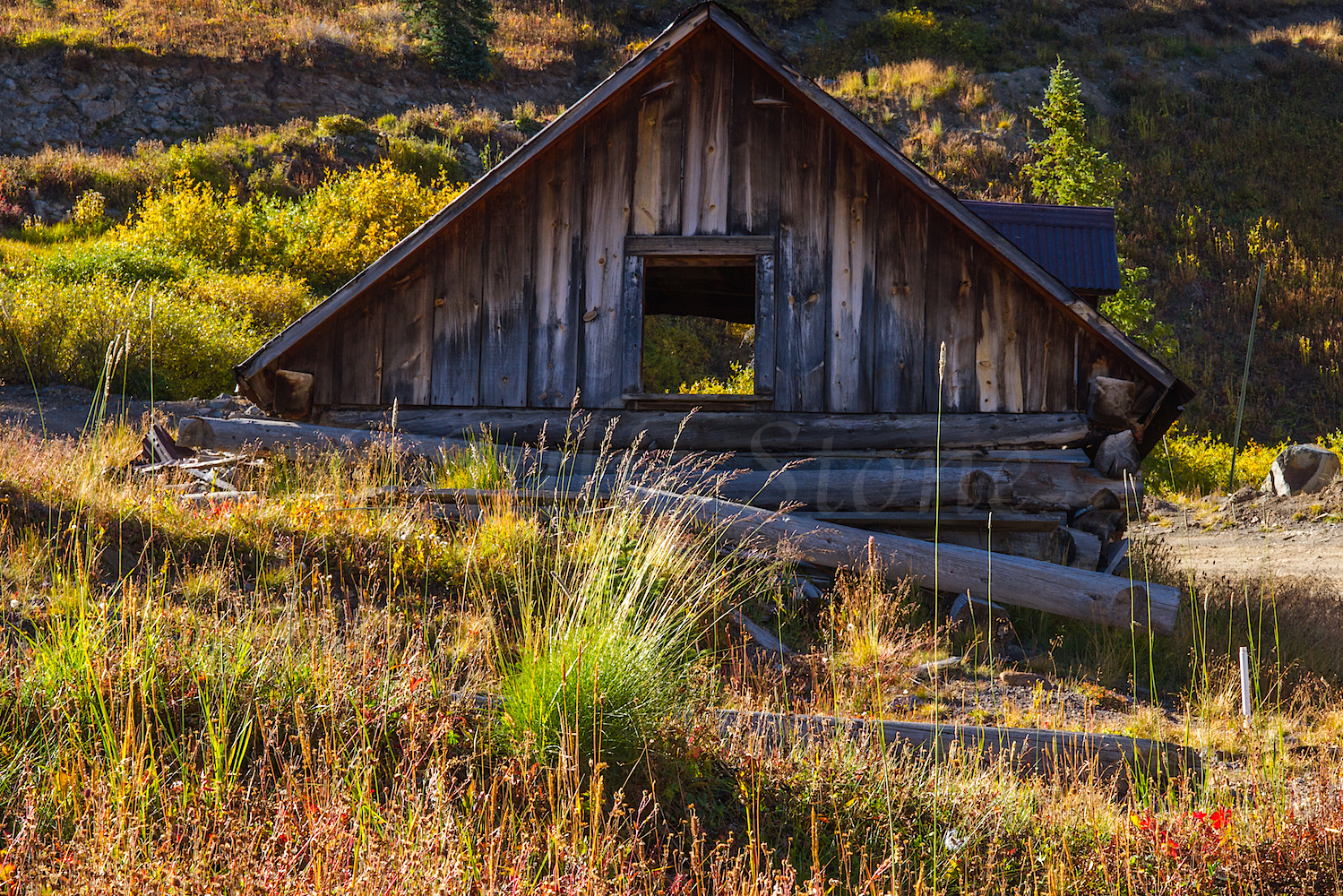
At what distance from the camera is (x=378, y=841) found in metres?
2.81

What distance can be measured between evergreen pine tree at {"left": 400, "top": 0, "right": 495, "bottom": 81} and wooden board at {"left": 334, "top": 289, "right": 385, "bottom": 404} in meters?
27.4

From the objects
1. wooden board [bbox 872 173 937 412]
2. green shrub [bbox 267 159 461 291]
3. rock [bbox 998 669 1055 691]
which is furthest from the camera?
green shrub [bbox 267 159 461 291]

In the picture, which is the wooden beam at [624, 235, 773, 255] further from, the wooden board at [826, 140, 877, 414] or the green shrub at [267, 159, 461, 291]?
the green shrub at [267, 159, 461, 291]

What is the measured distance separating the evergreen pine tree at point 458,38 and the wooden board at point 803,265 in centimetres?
2779

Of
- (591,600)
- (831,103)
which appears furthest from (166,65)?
(591,600)

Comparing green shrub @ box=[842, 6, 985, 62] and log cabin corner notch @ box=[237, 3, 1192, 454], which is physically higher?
green shrub @ box=[842, 6, 985, 62]

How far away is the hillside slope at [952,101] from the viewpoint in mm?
22859

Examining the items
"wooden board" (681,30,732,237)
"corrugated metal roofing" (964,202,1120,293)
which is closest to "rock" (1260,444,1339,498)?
"corrugated metal roofing" (964,202,1120,293)

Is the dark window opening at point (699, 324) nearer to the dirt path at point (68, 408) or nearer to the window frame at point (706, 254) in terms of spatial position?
the window frame at point (706, 254)

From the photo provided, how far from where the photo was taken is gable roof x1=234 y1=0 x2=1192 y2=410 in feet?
23.7

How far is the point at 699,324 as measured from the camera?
24047 mm

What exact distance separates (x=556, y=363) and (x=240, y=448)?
2.73 meters

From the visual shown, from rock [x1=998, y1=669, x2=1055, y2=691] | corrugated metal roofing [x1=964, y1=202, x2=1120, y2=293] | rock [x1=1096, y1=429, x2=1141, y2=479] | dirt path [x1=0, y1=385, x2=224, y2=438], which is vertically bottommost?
rock [x1=998, y1=669, x2=1055, y2=691]

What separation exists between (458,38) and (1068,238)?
28047mm
